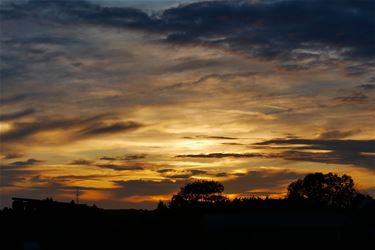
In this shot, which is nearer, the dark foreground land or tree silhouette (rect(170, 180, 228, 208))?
the dark foreground land

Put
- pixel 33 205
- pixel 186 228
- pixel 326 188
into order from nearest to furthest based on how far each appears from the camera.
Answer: pixel 33 205 < pixel 186 228 < pixel 326 188

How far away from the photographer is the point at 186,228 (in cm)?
4869

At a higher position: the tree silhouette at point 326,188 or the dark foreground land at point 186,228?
the tree silhouette at point 326,188

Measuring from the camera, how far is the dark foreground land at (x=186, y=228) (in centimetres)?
→ 4197

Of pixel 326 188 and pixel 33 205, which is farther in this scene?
pixel 326 188

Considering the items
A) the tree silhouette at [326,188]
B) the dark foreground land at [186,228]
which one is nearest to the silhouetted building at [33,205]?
the dark foreground land at [186,228]

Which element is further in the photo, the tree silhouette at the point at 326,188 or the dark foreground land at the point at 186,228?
the tree silhouette at the point at 326,188

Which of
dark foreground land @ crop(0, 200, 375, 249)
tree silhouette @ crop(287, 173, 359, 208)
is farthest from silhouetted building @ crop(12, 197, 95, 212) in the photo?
tree silhouette @ crop(287, 173, 359, 208)

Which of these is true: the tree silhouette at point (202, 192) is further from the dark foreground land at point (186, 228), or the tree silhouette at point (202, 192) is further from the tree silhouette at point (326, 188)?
the dark foreground land at point (186, 228)

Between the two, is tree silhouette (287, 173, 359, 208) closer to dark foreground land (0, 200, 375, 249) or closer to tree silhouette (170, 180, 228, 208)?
tree silhouette (170, 180, 228, 208)

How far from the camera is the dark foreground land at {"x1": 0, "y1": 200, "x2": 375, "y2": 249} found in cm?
4197

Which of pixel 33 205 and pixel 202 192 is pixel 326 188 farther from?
pixel 33 205

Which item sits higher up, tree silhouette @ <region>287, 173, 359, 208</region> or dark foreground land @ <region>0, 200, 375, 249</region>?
tree silhouette @ <region>287, 173, 359, 208</region>

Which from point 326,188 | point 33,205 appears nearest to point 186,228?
point 33,205
